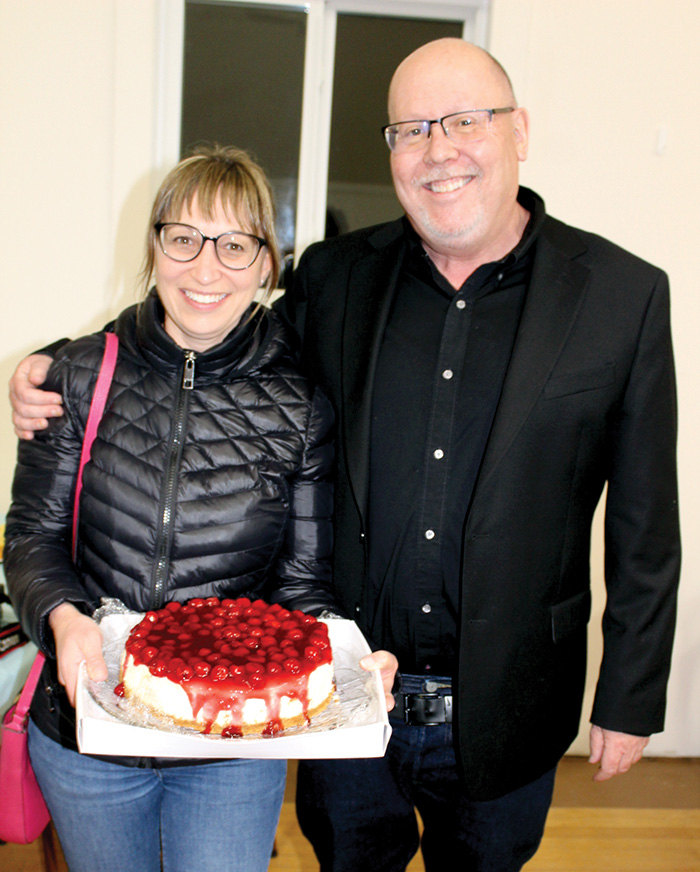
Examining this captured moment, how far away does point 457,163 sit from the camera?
65.5 inches

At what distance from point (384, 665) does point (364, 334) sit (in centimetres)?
74

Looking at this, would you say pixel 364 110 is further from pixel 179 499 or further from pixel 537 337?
pixel 179 499

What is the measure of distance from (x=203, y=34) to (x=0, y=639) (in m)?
2.48

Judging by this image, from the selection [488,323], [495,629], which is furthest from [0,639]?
[488,323]

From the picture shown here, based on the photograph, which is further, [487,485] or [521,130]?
[521,130]

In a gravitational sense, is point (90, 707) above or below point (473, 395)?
below

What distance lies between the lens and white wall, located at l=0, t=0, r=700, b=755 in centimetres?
303

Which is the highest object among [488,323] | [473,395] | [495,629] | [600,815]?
[488,323]

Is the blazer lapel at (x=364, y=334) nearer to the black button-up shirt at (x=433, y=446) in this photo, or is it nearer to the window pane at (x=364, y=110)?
the black button-up shirt at (x=433, y=446)

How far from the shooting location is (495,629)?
1604 mm

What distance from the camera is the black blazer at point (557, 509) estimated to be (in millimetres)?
1580

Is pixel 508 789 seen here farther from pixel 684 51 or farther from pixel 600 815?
pixel 684 51

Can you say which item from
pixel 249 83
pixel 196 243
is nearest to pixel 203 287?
pixel 196 243

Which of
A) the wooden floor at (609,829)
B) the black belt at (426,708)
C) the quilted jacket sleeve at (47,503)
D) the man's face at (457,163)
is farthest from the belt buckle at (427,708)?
the wooden floor at (609,829)
